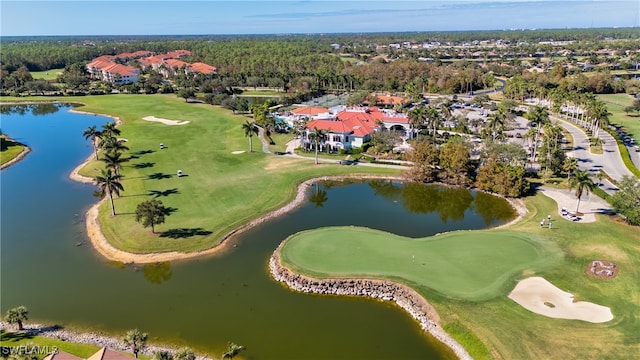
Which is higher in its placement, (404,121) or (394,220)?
(404,121)

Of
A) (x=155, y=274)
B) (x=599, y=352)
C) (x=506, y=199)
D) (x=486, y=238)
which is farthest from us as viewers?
(x=506, y=199)

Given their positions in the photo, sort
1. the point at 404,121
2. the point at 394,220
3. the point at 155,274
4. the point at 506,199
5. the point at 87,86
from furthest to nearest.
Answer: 1. the point at 87,86
2. the point at 404,121
3. the point at 506,199
4. the point at 394,220
5. the point at 155,274

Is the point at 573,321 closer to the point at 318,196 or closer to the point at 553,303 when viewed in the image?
the point at 553,303

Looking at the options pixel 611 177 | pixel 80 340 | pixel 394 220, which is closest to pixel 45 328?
pixel 80 340

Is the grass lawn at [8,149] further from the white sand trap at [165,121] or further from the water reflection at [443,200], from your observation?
the water reflection at [443,200]

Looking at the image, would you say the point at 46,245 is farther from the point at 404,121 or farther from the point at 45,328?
the point at 404,121
